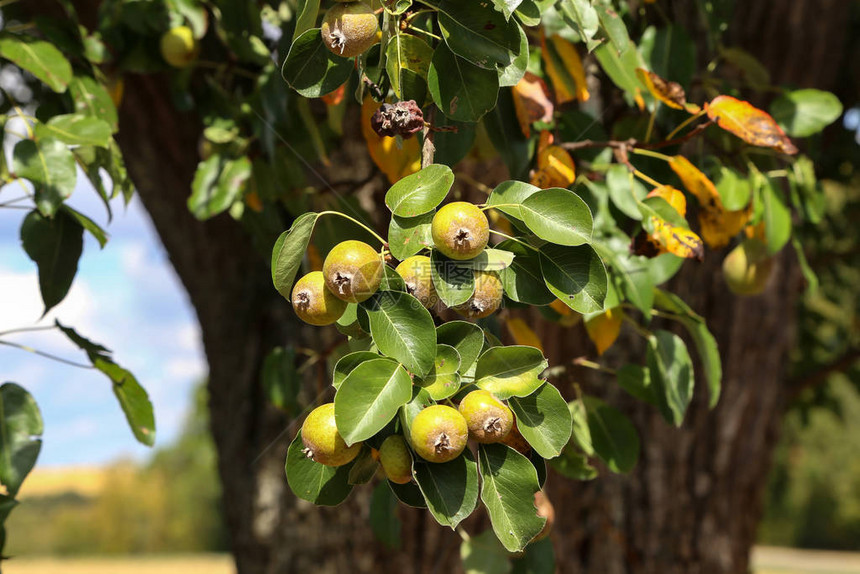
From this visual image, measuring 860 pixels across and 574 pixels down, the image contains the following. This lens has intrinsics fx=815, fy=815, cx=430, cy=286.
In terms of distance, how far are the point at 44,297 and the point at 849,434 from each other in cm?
1703

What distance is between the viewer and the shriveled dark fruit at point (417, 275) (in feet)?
2.24

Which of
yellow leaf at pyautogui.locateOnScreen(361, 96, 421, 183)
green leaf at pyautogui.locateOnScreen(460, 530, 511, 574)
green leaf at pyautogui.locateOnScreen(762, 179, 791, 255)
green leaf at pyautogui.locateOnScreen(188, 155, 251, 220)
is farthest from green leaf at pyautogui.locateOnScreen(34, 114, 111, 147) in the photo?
green leaf at pyautogui.locateOnScreen(762, 179, 791, 255)

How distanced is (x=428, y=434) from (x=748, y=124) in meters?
0.68

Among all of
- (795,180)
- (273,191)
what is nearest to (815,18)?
(795,180)

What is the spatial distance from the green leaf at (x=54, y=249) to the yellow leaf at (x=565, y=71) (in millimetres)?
727

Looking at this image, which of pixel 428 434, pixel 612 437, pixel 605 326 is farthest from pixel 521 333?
pixel 428 434

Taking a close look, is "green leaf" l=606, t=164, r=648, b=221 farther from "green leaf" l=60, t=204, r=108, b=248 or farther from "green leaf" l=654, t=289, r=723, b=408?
"green leaf" l=60, t=204, r=108, b=248

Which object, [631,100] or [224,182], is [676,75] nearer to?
[631,100]

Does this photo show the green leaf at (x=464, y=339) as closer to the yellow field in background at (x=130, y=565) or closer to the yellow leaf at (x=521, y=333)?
the yellow leaf at (x=521, y=333)

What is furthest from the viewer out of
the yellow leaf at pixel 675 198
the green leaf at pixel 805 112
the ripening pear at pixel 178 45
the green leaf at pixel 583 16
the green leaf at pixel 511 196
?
the ripening pear at pixel 178 45

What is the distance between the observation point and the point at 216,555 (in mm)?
27484

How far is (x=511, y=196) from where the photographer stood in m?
0.75

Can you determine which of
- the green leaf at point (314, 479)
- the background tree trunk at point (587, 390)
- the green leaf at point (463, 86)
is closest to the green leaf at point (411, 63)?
the green leaf at point (463, 86)

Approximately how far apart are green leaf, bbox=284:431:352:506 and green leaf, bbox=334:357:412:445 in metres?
0.14
